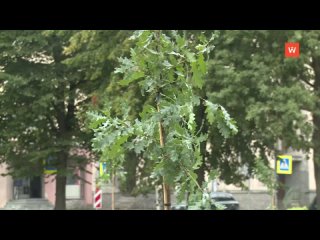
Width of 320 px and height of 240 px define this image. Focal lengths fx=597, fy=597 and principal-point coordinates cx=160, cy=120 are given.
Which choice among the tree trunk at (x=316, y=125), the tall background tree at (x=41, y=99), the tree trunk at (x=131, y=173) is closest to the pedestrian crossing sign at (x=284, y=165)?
the tree trunk at (x=316, y=125)

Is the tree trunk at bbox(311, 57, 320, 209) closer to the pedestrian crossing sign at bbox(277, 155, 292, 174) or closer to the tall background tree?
the pedestrian crossing sign at bbox(277, 155, 292, 174)

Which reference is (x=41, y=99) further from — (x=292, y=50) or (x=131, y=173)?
(x=292, y=50)

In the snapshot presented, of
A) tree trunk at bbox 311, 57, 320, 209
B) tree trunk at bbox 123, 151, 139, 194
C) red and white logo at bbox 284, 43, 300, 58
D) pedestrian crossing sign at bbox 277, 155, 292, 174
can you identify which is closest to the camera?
red and white logo at bbox 284, 43, 300, 58

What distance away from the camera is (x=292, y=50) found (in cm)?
1697

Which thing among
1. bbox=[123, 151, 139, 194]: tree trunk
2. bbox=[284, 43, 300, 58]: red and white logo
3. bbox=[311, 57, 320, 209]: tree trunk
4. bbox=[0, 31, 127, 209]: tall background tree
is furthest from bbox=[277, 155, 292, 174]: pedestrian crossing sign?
bbox=[0, 31, 127, 209]: tall background tree

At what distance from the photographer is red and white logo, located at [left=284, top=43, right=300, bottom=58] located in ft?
55.4

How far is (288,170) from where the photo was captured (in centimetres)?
1897

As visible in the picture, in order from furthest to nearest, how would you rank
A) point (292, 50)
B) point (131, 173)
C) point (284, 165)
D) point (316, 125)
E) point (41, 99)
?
point (131, 173), point (41, 99), point (284, 165), point (316, 125), point (292, 50)

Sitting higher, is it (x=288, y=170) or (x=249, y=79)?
(x=249, y=79)

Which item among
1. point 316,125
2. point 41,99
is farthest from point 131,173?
point 316,125

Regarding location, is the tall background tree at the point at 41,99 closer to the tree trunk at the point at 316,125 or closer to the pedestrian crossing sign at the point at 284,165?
the pedestrian crossing sign at the point at 284,165
